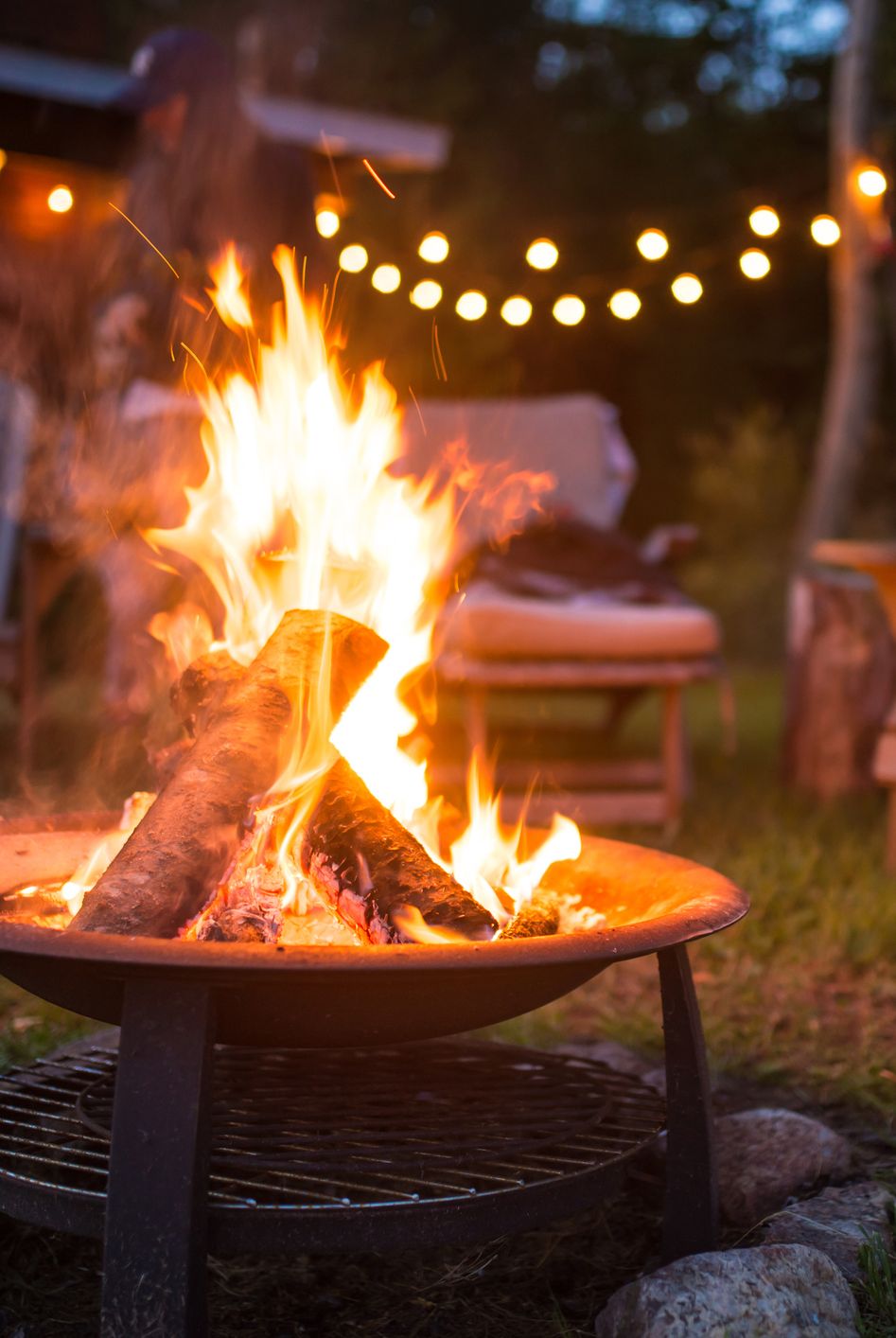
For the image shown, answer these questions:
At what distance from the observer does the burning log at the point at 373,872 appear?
62.3 inches

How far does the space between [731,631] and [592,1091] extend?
8.88 meters

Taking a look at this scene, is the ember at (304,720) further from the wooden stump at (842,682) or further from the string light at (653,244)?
the wooden stump at (842,682)

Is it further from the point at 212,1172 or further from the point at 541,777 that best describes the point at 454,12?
the point at 212,1172

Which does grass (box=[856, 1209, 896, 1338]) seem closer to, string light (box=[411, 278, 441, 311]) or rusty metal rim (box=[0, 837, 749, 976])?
rusty metal rim (box=[0, 837, 749, 976])

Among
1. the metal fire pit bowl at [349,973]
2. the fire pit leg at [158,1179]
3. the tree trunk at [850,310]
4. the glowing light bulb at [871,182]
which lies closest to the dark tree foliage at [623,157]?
the tree trunk at [850,310]

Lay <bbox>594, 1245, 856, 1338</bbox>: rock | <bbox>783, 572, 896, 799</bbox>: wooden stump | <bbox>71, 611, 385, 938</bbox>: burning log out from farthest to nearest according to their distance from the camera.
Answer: <bbox>783, 572, 896, 799</bbox>: wooden stump → <bbox>71, 611, 385, 938</bbox>: burning log → <bbox>594, 1245, 856, 1338</bbox>: rock

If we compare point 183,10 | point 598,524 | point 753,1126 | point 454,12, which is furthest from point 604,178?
point 753,1126

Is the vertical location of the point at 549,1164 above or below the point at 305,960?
below

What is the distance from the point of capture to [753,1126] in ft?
6.44

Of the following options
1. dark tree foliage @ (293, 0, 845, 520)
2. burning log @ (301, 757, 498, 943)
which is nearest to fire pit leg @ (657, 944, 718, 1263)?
burning log @ (301, 757, 498, 943)

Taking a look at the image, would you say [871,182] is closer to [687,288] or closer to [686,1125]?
[687,288]

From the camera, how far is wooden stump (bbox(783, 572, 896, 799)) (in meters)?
4.71

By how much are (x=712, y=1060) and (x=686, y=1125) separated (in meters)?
0.78

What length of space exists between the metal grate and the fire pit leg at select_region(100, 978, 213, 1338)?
10 centimetres
